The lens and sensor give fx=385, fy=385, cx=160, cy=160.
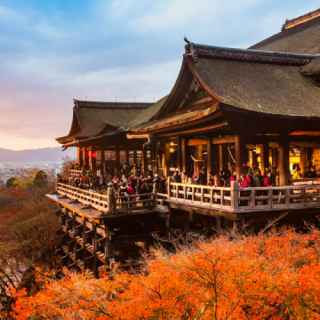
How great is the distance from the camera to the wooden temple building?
43.6 feet

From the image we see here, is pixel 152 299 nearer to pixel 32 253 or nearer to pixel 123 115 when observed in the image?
pixel 32 253

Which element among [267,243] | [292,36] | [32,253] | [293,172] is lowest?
[32,253]

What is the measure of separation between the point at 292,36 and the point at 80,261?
2135 centimetres

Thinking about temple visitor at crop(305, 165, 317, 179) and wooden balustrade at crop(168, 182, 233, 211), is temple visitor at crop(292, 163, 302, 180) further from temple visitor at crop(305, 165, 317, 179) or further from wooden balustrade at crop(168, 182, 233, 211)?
wooden balustrade at crop(168, 182, 233, 211)

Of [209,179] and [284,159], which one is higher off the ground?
→ [284,159]

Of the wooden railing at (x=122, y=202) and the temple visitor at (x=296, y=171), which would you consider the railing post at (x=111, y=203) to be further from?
the temple visitor at (x=296, y=171)

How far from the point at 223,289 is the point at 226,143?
9.01 meters

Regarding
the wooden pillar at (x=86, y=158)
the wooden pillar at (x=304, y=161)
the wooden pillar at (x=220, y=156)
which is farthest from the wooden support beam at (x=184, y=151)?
the wooden pillar at (x=86, y=158)

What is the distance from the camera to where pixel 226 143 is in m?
17.5

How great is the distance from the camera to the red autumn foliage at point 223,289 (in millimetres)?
9273

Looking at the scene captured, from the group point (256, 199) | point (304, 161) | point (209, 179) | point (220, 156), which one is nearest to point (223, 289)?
point (256, 199)

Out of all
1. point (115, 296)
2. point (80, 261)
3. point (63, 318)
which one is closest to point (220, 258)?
point (115, 296)

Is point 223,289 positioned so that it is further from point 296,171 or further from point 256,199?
point 296,171

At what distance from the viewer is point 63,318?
1061cm
